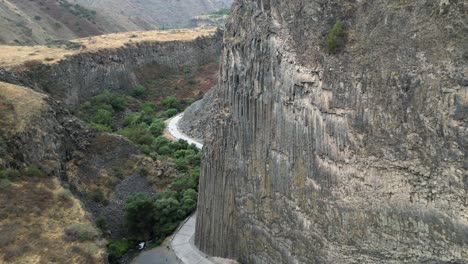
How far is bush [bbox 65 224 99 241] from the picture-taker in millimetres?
24734

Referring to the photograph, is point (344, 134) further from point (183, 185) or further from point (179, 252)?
point (183, 185)

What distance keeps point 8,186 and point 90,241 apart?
7.06 meters

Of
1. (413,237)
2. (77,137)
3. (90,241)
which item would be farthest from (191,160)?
(413,237)

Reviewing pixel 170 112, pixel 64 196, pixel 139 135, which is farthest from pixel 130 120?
pixel 64 196

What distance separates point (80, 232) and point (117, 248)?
805 cm

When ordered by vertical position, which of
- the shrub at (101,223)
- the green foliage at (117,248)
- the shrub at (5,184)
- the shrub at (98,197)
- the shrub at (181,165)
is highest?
the shrub at (5,184)

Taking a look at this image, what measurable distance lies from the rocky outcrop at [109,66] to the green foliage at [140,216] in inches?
656

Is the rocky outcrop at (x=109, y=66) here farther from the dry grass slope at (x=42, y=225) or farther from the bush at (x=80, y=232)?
the bush at (x=80, y=232)

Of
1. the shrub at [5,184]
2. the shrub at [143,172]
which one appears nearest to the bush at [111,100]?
the shrub at [143,172]

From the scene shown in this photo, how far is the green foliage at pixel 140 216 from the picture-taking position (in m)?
34.0

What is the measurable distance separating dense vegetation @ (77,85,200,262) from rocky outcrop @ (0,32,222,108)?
2.11 metres

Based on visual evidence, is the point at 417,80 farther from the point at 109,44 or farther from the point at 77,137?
the point at 109,44

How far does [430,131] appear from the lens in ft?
60.5

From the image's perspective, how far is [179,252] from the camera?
31281 mm
